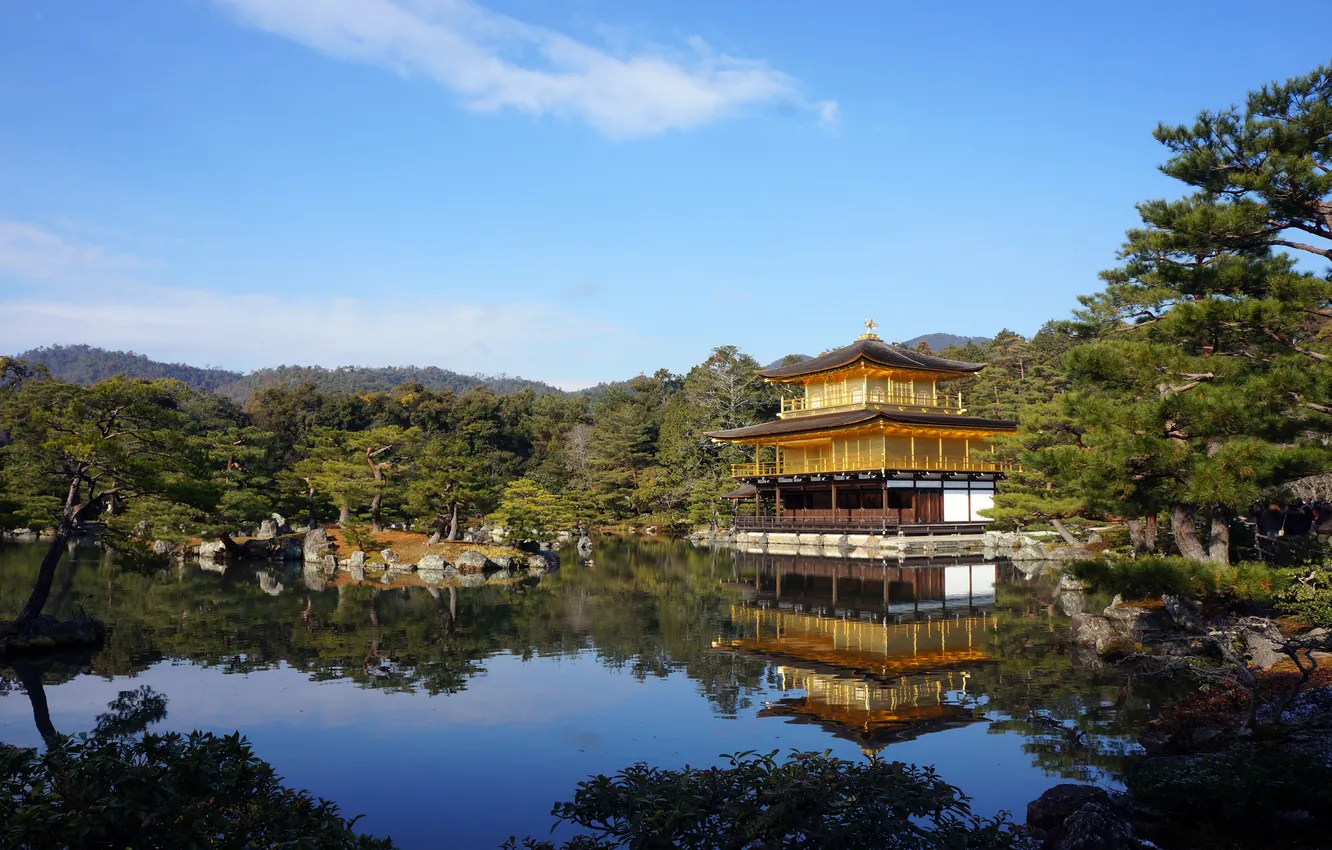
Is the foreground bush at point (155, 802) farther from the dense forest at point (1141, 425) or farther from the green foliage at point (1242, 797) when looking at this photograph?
the dense forest at point (1141, 425)

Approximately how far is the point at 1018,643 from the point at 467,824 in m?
10.3

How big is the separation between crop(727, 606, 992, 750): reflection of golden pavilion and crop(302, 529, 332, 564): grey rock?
58.8 feet

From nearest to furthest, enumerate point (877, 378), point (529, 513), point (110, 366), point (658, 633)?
1. point (658, 633)
2. point (529, 513)
3. point (877, 378)
4. point (110, 366)

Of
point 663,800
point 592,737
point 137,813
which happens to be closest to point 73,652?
point 592,737

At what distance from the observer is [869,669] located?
12578mm

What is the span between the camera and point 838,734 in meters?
9.33

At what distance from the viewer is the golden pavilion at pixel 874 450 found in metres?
33.1

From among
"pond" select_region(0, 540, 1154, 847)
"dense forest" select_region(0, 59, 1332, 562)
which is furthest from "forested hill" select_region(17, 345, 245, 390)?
"pond" select_region(0, 540, 1154, 847)

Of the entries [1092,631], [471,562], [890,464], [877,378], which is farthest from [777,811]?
[877,378]

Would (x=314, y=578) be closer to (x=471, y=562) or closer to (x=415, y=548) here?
(x=415, y=548)

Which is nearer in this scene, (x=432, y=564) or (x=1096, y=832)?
(x=1096, y=832)

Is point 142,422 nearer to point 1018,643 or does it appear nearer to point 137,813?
point 137,813

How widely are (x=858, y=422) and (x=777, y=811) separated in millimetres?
28521

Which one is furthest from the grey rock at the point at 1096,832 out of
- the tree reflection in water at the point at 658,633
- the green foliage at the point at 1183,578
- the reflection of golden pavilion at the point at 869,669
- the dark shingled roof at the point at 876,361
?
the dark shingled roof at the point at 876,361
